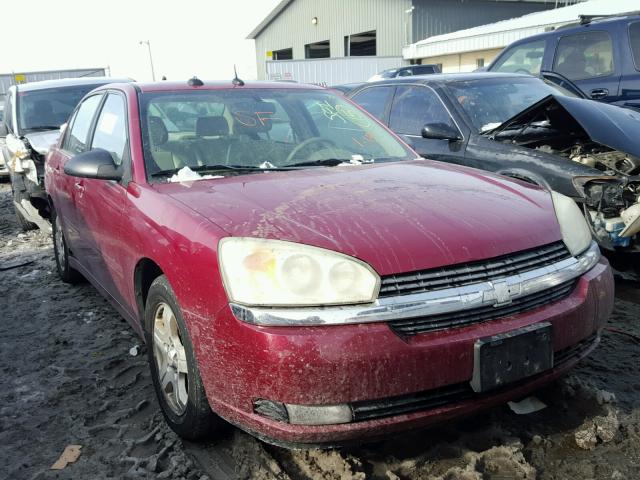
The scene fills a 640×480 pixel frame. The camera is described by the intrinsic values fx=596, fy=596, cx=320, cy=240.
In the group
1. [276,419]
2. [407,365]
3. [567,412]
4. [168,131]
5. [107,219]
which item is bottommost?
[567,412]

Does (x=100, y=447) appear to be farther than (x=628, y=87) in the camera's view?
No

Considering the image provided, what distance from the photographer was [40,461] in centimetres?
257

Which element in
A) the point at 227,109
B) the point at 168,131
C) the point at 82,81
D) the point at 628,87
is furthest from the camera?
the point at 82,81

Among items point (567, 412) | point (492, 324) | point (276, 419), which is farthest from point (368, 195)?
point (567, 412)

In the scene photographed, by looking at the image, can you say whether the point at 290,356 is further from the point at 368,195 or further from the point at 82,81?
the point at 82,81

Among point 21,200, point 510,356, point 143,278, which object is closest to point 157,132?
point 143,278

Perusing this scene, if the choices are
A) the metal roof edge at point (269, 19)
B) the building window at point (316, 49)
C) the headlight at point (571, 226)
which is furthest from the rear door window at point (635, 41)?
the metal roof edge at point (269, 19)

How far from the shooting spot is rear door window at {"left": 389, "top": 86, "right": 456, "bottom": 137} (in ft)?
18.5

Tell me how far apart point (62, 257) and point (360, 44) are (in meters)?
32.3

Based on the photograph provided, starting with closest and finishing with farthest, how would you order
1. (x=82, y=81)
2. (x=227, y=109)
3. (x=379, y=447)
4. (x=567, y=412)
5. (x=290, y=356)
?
(x=290, y=356) → (x=379, y=447) → (x=567, y=412) → (x=227, y=109) → (x=82, y=81)

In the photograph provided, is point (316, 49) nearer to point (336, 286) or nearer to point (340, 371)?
point (336, 286)

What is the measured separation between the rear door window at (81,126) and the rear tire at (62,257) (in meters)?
0.64

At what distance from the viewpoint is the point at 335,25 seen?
31.9 metres

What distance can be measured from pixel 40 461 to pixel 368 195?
6.02 feet
